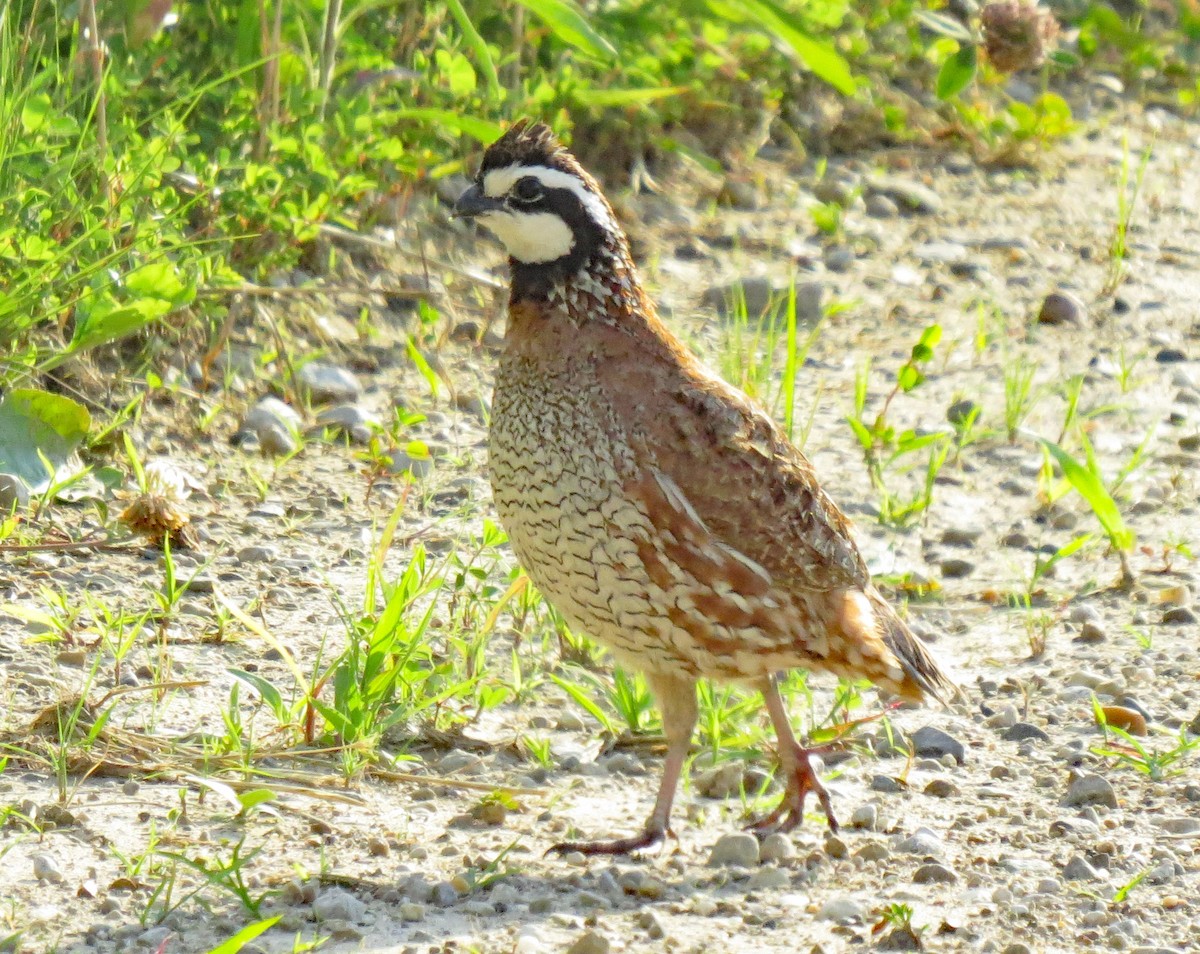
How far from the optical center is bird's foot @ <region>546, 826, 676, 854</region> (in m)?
3.82

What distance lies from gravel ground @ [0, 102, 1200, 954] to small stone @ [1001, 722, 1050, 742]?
10 mm

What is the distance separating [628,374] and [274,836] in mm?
1235

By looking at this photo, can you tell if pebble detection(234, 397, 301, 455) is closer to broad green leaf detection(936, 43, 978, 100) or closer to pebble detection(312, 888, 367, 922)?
pebble detection(312, 888, 367, 922)

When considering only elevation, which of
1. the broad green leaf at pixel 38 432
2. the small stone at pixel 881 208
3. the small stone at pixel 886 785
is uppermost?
the small stone at pixel 881 208

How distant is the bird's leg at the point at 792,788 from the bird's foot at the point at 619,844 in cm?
27

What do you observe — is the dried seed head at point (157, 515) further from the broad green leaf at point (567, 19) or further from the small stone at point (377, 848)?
the broad green leaf at point (567, 19)

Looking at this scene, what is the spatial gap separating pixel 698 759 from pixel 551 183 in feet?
4.61

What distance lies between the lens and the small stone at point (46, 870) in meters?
3.46

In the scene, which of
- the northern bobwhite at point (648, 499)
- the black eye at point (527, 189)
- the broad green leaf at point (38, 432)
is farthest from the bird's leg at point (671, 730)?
the broad green leaf at point (38, 432)

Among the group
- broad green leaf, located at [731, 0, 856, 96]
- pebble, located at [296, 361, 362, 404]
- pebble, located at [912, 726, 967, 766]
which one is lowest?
→ pebble, located at [912, 726, 967, 766]

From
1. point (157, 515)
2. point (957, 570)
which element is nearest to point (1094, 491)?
point (957, 570)

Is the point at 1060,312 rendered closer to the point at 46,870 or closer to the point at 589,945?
the point at 589,945

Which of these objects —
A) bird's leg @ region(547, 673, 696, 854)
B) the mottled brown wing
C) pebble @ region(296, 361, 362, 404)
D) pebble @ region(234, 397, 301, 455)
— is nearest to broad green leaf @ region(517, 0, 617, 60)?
pebble @ region(296, 361, 362, 404)

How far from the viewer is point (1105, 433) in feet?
21.0
